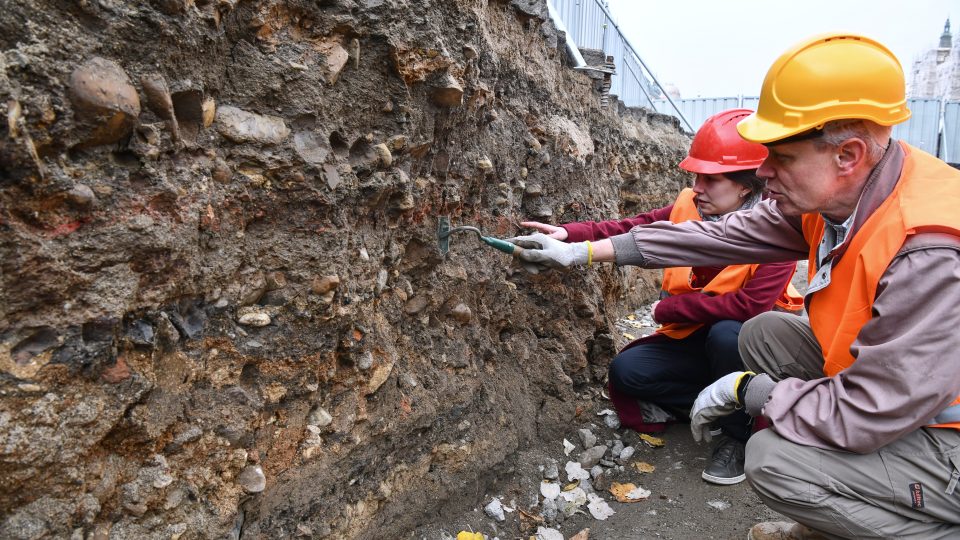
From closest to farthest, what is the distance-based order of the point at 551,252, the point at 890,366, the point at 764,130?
the point at 890,366 < the point at 764,130 < the point at 551,252

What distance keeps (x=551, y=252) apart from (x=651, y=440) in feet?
3.96

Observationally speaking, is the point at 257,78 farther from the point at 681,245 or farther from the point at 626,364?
the point at 626,364

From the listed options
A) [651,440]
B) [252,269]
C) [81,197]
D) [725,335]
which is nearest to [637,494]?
[651,440]

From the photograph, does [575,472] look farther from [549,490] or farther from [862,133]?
[862,133]

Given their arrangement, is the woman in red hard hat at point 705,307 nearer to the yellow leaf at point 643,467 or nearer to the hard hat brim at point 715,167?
the hard hat brim at point 715,167

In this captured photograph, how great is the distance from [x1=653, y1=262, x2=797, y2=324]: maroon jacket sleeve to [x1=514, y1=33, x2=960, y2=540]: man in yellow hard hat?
812 millimetres

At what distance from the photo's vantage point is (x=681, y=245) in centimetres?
248

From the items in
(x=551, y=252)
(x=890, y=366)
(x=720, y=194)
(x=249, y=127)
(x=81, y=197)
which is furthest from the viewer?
(x=720, y=194)

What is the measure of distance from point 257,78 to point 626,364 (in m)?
2.21

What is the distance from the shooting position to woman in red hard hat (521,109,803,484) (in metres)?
2.81

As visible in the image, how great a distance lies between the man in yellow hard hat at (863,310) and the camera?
1.54 metres

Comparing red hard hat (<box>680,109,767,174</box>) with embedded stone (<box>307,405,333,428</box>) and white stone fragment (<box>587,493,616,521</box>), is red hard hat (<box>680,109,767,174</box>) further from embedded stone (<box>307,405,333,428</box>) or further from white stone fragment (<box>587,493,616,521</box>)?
embedded stone (<box>307,405,333,428</box>)

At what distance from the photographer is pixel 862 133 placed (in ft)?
5.63

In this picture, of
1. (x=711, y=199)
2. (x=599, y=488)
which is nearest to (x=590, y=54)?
(x=711, y=199)
